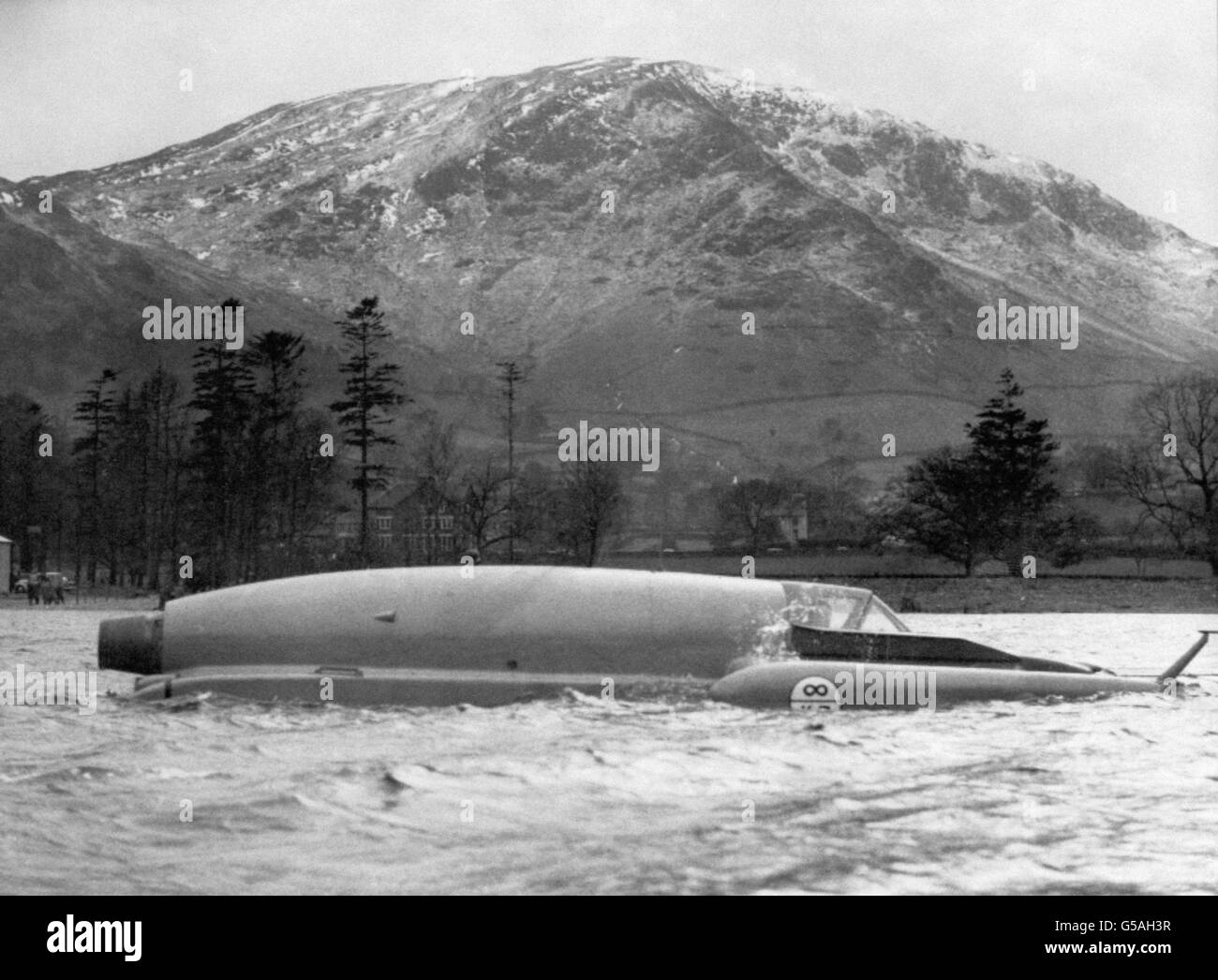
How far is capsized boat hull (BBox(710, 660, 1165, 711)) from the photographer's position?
1580cm

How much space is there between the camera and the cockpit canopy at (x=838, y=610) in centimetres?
1725

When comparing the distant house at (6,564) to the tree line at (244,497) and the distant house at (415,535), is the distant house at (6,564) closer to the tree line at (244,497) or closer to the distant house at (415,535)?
the tree line at (244,497)

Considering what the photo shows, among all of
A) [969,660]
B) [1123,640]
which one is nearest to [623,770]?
[969,660]

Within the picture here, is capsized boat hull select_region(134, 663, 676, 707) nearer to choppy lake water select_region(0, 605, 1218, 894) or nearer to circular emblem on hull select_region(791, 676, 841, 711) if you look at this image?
choppy lake water select_region(0, 605, 1218, 894)

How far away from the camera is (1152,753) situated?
14.0m

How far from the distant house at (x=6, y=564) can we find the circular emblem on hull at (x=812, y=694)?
70.6m

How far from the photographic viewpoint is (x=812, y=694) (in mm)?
15883

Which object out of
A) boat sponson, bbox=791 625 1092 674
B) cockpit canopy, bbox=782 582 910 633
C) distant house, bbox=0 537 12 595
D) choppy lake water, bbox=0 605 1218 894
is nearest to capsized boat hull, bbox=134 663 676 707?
choppy lake water, bbox=0 605 1218 894

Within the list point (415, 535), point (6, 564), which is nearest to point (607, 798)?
point (415, 535)

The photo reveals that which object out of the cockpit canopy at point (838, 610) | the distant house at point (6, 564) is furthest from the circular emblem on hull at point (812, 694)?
the distant house at point (6, 564)

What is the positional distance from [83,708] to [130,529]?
232 ft

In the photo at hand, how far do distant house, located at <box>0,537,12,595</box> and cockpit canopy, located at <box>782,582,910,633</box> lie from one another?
69195 millimetres
